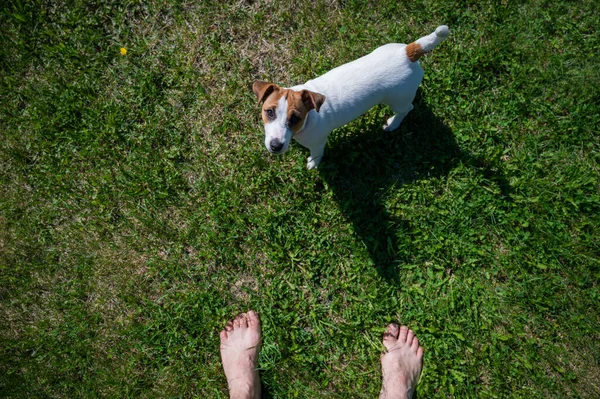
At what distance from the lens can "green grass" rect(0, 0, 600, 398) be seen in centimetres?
370

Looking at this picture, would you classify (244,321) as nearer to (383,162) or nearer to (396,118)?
(383,162)

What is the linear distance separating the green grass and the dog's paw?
0.11 meters

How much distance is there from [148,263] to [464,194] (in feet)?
11.3

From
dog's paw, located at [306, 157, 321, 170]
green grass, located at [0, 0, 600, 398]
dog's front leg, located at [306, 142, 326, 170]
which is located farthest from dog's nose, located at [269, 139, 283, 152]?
green grass, located at [0, 0, 600, 398]

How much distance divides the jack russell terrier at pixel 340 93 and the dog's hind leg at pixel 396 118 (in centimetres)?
23

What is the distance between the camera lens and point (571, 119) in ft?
12.8

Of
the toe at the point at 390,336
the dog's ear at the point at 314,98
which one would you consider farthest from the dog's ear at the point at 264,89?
the toe at the point at 390,336

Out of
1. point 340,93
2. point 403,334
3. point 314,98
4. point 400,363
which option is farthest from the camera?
point 403,334

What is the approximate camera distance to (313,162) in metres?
3.76

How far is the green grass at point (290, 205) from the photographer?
3.70 m

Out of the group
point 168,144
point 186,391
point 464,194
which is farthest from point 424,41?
point 186,391

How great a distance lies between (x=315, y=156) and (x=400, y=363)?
2.20m

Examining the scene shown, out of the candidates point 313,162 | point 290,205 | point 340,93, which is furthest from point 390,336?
point 340,93

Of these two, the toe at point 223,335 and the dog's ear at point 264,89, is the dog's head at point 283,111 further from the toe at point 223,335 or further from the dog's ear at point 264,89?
the toe at point 223,335
